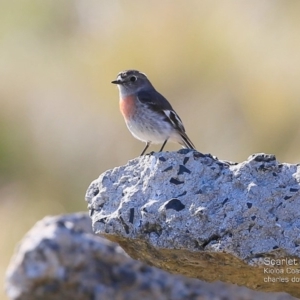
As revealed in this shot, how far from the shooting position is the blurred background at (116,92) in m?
12.5

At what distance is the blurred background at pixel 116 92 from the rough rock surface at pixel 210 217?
655 cm

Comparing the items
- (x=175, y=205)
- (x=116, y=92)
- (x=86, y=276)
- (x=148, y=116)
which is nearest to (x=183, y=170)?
(x=175, y=205)

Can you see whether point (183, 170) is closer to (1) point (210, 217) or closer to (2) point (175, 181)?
(2) point (175, 181)

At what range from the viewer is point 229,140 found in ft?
40.7

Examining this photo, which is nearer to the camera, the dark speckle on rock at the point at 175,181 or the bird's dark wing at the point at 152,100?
the dark speckle on rock at the point at 175,181

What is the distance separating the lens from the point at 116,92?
14578 mm

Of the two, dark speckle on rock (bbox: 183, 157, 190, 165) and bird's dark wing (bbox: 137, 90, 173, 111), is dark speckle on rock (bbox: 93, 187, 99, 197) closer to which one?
dark speckle on rock (bbox: 183, 157, 190, 165)

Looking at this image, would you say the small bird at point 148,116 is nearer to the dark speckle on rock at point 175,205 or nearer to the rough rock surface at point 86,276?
the rough rock surface at point 86,276

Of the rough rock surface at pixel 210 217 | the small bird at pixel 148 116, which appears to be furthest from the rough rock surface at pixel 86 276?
the rough rock surface at pixel 210 217

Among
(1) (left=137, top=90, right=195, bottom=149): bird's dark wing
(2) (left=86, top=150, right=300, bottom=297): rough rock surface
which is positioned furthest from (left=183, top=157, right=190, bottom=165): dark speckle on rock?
(1) (left=137, top=90, right=195, bottom=149): bird's dark wing

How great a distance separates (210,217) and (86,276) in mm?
3078

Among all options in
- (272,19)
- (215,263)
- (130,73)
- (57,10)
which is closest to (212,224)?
(215,263)

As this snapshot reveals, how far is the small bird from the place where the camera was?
7.80m

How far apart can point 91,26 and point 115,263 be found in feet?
36.7
